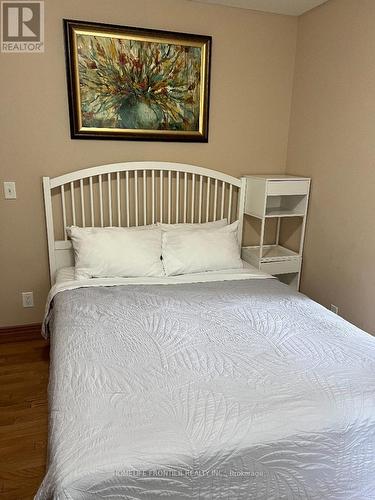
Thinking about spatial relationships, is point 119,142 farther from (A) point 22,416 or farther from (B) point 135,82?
(A) point 22,416

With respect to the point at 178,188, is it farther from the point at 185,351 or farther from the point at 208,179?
the point at 185,351

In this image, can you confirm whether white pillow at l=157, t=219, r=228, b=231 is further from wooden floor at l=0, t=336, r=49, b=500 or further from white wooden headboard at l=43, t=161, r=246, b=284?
wooden floor at l=0, t=336, r=49, b=500

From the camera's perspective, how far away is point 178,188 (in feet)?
9.04

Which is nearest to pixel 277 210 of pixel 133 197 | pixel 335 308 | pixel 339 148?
pixel 339 148

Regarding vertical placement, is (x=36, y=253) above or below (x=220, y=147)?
below

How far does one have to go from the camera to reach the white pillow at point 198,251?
242cm

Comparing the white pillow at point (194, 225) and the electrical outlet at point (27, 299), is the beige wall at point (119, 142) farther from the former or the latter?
the white pillow at point (194, 225)

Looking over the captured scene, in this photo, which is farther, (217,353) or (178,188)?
(178,188)

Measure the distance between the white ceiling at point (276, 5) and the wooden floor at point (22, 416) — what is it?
8.92ft

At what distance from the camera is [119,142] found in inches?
102

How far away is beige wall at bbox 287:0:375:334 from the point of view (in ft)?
7.32

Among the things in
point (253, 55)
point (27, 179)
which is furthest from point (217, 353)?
point (253, 55)

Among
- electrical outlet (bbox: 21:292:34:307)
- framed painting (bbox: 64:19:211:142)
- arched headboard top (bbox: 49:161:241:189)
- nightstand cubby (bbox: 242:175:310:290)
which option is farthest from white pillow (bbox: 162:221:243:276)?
electrical outlet (bbox: 21:292:34:307)

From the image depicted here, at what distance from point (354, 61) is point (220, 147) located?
1.04m
